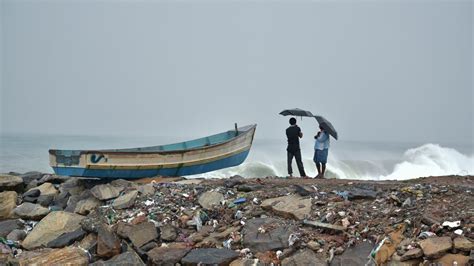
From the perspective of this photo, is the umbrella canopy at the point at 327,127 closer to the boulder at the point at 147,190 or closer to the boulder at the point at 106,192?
the boulder at the point at 147,190

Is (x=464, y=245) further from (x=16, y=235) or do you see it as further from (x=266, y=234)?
(x=16, y=235)

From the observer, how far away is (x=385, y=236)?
522cm

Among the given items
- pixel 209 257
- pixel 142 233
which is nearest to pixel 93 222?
pixel 142 233

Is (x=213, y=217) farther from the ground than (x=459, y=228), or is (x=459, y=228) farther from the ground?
(x=459, y=228)

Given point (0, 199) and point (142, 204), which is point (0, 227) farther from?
point (142, 204)

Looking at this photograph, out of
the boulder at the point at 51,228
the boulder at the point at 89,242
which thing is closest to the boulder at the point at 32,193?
the boulder at the point at 51,228

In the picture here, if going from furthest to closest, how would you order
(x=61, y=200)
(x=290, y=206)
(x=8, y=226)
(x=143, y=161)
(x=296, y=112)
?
(x=296, y=112) < (x=143, y=161) < (x=61, y=200) < (x=8, y=226) < (x=290, y=206)

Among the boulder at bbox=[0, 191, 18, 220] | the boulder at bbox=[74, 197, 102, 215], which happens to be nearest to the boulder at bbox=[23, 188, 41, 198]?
the boulder at bbox=[0, 191, 18, 220]

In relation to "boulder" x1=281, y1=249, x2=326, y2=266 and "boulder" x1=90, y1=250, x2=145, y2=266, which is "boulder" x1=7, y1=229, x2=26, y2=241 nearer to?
"boulder" x1=90, y1=250, x2=145, y2=266

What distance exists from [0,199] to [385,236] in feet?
25.4

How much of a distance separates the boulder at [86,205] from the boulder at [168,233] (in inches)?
85.3

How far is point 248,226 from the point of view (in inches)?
233

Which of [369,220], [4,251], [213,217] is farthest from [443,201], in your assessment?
[4,251]

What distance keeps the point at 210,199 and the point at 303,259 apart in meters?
2.42
